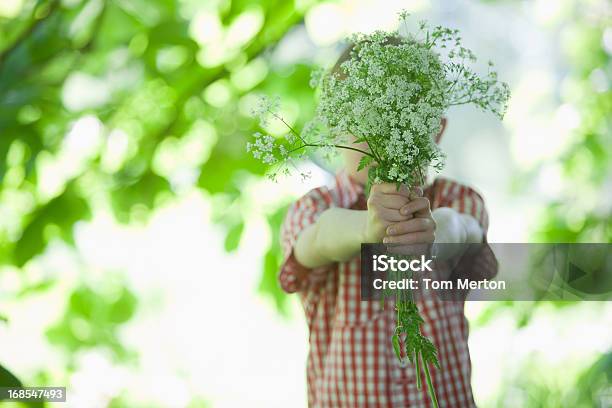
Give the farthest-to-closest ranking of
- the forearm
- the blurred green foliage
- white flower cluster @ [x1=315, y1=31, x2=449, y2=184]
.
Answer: the blurred green foliage
the forearm
white flower cluster @ [x1=315, y1=31, x2=449, y2=184]

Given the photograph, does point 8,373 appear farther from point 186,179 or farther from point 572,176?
point 572,176

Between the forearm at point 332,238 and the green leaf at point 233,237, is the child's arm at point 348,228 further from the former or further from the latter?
the green leaf at point 233,237

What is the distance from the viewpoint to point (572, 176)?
3.46 ft

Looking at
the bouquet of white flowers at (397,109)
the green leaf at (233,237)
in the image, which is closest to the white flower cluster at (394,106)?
the bouquet of white flowers at (397,109)

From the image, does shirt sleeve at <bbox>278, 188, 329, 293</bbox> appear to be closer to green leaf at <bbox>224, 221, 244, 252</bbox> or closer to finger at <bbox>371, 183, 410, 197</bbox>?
finger at <bbox>371, 183, 410, 197</bbox>

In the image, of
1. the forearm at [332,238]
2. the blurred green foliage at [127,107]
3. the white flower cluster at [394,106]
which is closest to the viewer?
the white flower cluster at [394,106]

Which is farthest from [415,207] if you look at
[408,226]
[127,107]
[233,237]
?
[127,107]

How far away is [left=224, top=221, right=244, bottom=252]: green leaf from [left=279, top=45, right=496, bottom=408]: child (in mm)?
283

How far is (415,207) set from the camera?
1.36 feet

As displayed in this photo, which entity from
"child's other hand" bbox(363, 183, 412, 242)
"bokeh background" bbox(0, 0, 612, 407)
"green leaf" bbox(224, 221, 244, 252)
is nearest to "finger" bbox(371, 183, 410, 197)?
Result: "child's other hand" bbox(363, 183, 412, 242)

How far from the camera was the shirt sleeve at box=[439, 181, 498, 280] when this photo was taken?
1.82 feet

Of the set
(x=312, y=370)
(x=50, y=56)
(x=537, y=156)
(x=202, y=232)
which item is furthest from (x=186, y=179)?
(x=537, y=156)

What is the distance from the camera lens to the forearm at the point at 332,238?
50 centimetres

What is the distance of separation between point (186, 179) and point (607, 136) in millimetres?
665
